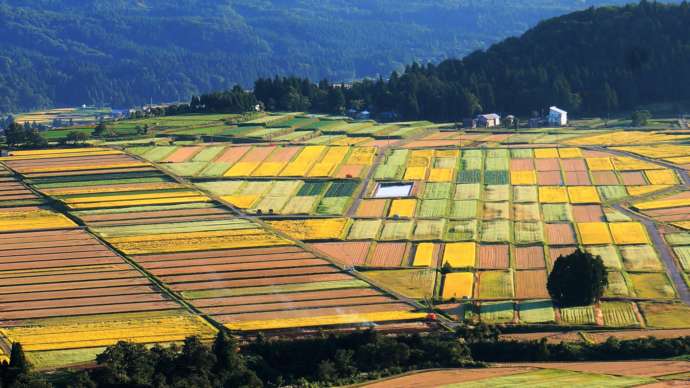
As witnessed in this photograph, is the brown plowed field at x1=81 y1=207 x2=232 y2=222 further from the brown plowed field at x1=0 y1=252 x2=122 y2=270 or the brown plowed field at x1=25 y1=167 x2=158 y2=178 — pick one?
the brown plowed field at x1=25 y1=167 x2=158 y2=178

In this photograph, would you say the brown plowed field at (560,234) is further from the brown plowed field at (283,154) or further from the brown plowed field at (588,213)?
the brown plowed field at (283,154)

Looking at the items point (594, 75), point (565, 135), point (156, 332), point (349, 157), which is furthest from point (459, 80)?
point (156, 332)

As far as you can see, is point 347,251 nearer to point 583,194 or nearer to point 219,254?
point 219,254

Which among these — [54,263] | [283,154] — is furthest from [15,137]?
[54,263]

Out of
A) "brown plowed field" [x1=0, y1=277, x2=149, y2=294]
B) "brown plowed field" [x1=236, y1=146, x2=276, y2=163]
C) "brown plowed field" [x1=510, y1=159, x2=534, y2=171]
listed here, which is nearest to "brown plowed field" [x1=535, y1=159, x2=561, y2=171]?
"brown plowed field" [x1=510, y1=159, x2=534, y2=171]

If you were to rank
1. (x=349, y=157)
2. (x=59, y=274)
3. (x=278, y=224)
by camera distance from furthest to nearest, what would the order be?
(x=349, y=157) → (x=278, y=224) → (x=59, y=274)

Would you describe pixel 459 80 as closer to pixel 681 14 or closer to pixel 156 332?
pixel 681 14
